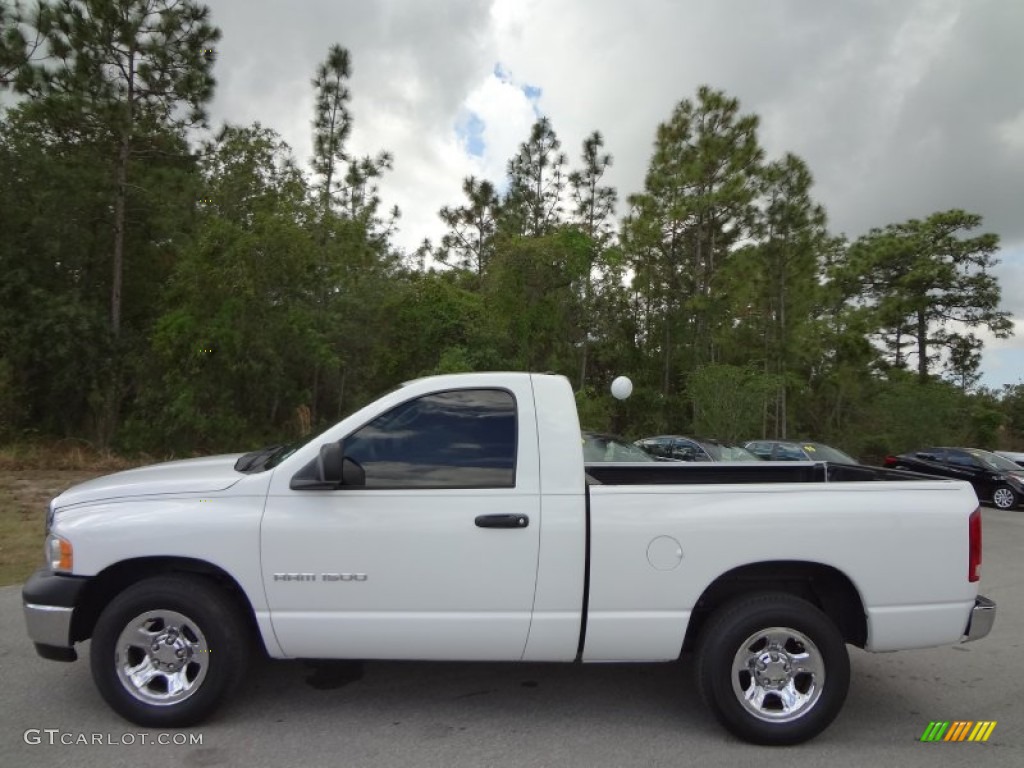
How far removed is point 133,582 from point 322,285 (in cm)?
1738

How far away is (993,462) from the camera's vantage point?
→ 17.8 metres

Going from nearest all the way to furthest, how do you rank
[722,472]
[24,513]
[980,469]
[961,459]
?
[722,472]
[24,513]
[980,469]
[961,459]

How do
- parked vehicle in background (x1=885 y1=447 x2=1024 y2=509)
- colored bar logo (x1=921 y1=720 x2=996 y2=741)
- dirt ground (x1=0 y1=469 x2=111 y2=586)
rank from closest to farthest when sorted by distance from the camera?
1. colored bar logo (x1=921 y1=720 x2=996 y2=741)
2. dirt ground (x1=0 y1=469 x2=111 y2=586)
3. parked vehicle in background (x1=885 y1=447 x2=1024 y2=509)

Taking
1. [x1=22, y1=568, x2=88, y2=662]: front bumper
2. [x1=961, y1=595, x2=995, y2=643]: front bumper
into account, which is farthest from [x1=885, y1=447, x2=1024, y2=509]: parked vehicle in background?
[x1=22, y1=568, x2=88, y2=662]: front bumper

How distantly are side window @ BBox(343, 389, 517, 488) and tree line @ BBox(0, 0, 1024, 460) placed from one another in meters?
14.5

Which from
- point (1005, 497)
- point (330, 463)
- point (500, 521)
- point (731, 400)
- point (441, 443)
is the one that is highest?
point (731, 400)

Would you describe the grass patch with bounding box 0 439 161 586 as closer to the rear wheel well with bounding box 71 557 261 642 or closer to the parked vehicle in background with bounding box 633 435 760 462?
the rear wheel well with bounding box 71 557 261 642

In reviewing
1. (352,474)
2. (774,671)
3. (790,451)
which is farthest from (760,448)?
(352,474)

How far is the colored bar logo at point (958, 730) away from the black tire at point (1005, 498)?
15031 millimetres

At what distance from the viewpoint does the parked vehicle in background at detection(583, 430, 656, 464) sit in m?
10.4

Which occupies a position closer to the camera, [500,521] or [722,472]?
[500,521]

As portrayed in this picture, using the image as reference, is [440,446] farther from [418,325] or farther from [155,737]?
[418,325]

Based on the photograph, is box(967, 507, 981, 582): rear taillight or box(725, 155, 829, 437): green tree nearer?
box(967, 507, 981, 582): rear taillight

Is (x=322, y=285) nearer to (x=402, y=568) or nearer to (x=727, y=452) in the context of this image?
(x=727, y=452)
